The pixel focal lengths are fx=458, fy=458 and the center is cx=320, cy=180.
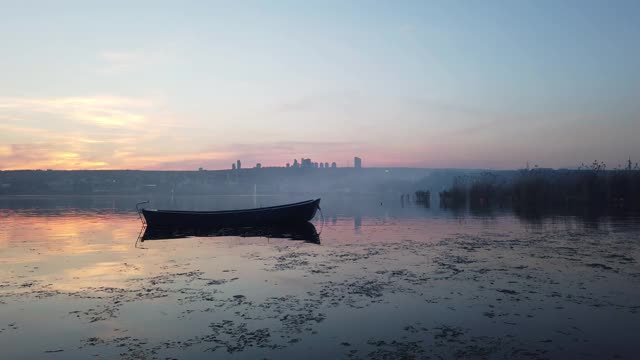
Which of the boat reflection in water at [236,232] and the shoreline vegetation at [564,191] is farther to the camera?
the shoreline vegetation at [564,191]

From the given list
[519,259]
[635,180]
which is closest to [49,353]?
[519,259]

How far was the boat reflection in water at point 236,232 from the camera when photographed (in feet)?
124

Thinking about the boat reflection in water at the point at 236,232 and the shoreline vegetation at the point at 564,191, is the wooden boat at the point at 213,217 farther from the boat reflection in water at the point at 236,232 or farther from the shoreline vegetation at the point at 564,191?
the shoreline vegetation at the point at 564,191

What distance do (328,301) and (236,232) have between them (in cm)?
2736

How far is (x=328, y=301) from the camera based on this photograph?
51.3 ft

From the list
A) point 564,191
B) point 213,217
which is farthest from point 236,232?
point 564,191

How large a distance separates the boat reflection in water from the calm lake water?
7.80 meters

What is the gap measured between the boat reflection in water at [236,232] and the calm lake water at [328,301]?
25.6 feet

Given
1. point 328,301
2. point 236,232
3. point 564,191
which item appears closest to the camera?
point 328,301

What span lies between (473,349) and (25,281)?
18564mm

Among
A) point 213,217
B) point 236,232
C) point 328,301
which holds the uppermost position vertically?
point 213,217

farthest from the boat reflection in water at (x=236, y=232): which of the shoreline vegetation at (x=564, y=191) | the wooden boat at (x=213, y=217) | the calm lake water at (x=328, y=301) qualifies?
the shoreline vegetation at (x=564, y=191)

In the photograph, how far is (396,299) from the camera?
15812mm

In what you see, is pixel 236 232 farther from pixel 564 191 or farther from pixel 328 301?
pixel 564 191
